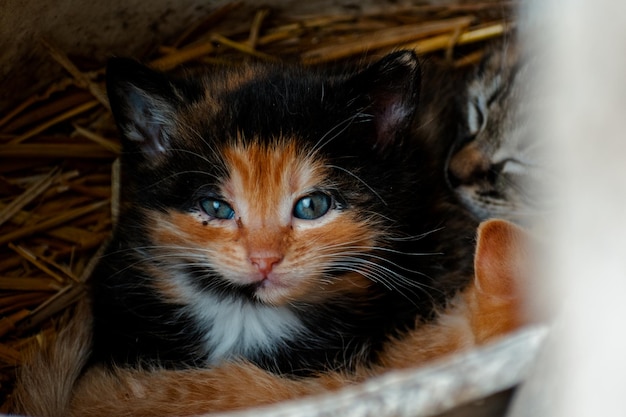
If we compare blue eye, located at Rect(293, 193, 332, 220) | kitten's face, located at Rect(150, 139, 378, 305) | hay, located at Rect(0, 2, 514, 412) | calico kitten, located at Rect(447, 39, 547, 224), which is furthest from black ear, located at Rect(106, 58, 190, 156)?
calico kitten, located at Rect(447, 39, 547, 224)

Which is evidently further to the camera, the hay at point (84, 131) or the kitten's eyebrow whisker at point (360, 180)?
the hay at point (84, 131)

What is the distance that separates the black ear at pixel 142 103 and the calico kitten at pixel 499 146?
0.82 metres

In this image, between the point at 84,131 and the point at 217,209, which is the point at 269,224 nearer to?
the point at 217,209

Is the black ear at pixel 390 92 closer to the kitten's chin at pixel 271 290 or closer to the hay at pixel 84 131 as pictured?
the kitten's chin at pixel 271 290

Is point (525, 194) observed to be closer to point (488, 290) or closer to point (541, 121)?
point (488, 290)

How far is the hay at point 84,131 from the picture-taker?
2.32 m

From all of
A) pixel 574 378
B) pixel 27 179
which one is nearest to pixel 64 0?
pixel 27 179

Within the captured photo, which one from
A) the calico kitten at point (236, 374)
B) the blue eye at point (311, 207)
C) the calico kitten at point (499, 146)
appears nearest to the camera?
the calico kitten at point (236, 374)

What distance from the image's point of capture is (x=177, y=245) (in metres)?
1.94

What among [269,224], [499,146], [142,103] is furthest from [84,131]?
[499,146]

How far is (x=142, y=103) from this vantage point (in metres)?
2.01

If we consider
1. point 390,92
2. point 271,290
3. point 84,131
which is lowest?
point 271,290

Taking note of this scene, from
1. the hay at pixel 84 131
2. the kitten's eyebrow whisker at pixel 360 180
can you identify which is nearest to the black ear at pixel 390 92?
→ the kitten's eyebrow whisker at pixel 360 180

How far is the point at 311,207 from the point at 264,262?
0.62 feet
